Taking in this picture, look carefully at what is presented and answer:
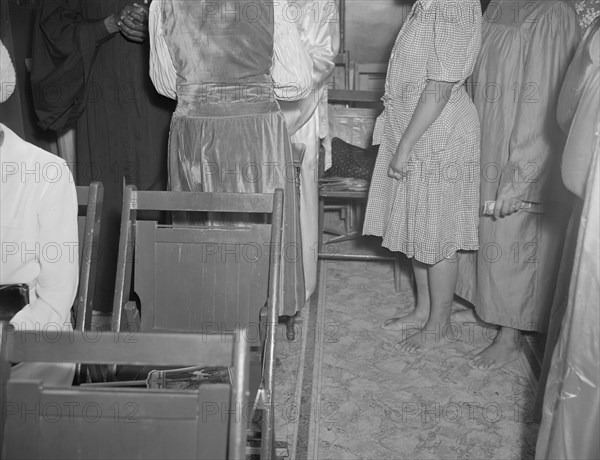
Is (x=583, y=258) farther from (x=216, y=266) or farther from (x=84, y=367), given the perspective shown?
(x=84, y=367)

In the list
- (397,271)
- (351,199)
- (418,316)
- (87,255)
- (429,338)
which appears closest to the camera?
(87,255)

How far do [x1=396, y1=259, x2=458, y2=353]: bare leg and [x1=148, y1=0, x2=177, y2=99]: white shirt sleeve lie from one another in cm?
108

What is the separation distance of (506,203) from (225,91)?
951 millimetres

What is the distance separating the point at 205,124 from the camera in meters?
2.31

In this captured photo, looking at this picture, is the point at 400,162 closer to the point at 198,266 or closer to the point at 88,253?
the point at 198,266

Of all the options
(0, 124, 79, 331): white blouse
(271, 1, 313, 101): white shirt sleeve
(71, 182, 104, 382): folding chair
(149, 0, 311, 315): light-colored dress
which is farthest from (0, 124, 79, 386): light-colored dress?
(271, 1, 313, 101): white shirt sleeve

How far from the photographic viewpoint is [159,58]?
2.31 m

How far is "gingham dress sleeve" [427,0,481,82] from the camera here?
226 centimetres

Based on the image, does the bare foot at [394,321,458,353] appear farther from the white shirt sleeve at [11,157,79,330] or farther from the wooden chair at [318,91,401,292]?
the white shirt sleeve at [11,157,79,330]

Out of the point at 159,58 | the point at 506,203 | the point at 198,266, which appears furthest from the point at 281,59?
the point at 506,203

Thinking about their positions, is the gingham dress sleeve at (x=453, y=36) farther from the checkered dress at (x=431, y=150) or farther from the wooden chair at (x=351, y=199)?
the wooden chair at (x=351, y=199)

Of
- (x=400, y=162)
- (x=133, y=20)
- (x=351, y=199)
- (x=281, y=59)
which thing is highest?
(x=133, y=20)

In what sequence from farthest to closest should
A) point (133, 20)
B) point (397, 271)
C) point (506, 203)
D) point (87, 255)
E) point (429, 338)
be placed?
1. point (397, 271)
2. point (429, 338)
3. point (133, 20)
4. point (506, 203)
5. point (87, 255)

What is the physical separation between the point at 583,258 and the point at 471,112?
3.64 ft
